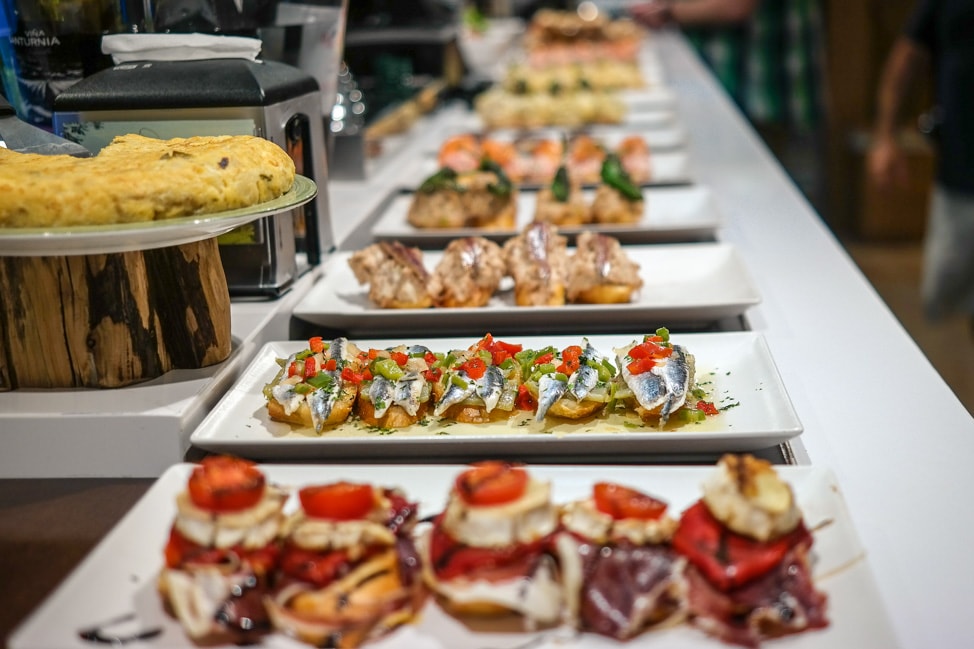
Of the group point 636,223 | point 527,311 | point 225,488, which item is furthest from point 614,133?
point 225,488

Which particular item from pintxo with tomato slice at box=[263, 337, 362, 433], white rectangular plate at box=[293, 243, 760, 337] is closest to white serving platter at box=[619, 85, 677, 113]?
white rectangular plate at box=[293, 243, 760, 337]

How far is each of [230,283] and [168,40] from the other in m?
0.45

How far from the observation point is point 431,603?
95 centimetres

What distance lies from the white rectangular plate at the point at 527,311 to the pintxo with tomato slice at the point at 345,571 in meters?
0.75

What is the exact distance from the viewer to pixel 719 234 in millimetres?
2420

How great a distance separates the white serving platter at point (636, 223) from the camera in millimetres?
2242

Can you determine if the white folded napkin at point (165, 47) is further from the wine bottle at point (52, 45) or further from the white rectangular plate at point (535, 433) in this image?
the white rectangular plate at point (535, 433)

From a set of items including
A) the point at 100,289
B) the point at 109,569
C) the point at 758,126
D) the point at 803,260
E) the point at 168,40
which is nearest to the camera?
the point at 109,569

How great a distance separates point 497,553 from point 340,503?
0.17 meters

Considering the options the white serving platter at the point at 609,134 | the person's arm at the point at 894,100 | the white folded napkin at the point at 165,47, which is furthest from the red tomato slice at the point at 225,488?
the person's arm at the point at 894,100

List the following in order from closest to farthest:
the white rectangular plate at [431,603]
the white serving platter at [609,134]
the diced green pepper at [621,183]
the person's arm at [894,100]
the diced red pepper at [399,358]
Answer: the white rectangular plate at [431,603], the diced red pepper at [399,358], the diced green pepper at [621,183], the white serving platter at [609,134], the person's arm at [894,100]

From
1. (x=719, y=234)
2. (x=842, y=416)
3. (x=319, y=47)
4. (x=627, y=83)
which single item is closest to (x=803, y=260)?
(x=719, y=234)

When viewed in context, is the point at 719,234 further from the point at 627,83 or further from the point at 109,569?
the point at 627,83

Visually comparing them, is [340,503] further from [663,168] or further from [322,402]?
[663,168]
